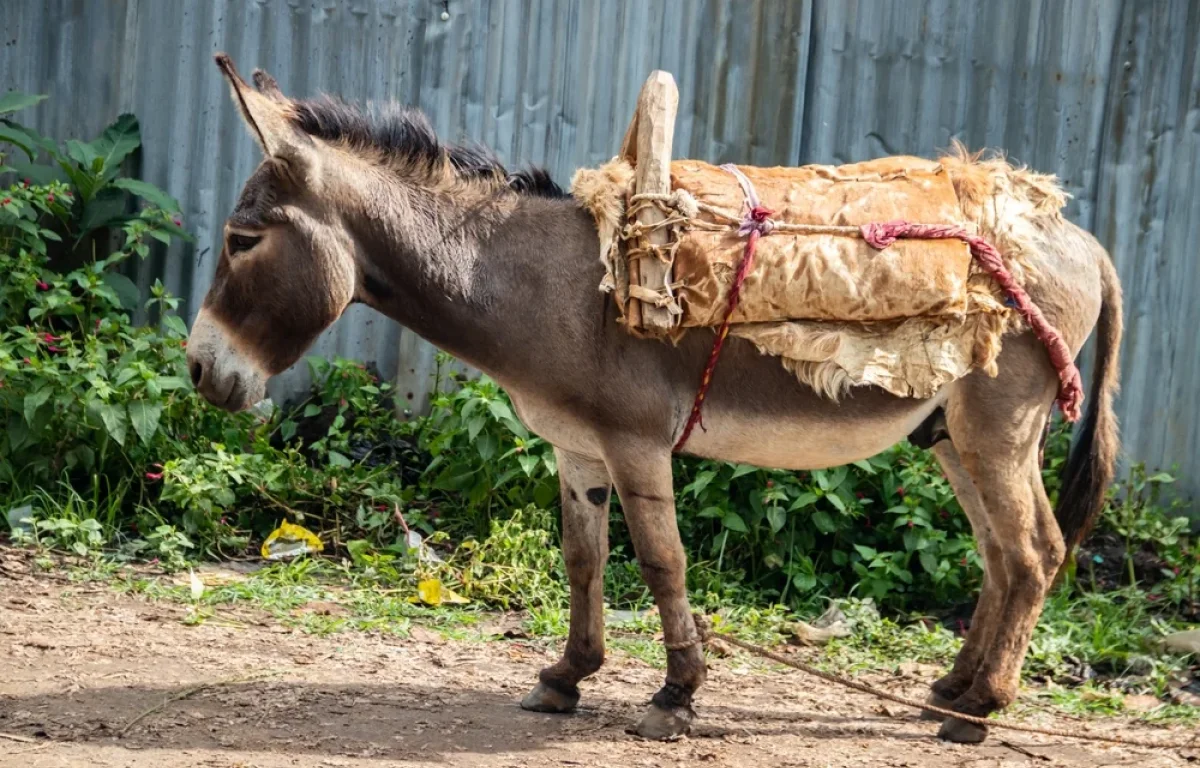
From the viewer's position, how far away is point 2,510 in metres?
6.13

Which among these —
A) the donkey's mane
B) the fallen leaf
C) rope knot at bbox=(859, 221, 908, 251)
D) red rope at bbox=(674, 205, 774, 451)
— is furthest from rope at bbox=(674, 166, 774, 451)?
the fallen leaf

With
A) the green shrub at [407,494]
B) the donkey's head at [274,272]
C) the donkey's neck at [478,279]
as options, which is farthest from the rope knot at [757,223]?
the green shrub at [407,494]

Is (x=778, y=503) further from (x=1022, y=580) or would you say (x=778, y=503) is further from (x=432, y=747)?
(x=432, y=747)

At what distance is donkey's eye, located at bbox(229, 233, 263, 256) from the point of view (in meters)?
4.11

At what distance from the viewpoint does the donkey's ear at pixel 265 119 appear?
3898 millimetres

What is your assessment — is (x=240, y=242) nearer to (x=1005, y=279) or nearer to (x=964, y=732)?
(x=1005, y=279)

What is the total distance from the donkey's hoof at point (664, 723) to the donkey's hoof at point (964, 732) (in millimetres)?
892

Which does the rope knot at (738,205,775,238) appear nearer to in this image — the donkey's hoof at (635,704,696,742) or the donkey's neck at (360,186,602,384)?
the donkey's neck at (360,186,602,384)

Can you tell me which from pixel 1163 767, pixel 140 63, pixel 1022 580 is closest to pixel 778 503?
pixel 1022 580

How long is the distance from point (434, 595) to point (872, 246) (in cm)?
255

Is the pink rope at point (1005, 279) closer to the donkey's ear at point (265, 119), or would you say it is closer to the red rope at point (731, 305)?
the red rope at point (731, 305)

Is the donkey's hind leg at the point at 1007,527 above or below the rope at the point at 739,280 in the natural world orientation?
below

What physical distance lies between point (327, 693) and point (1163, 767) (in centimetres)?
272

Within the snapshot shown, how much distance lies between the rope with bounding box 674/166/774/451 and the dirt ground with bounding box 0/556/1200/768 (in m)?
1.02
